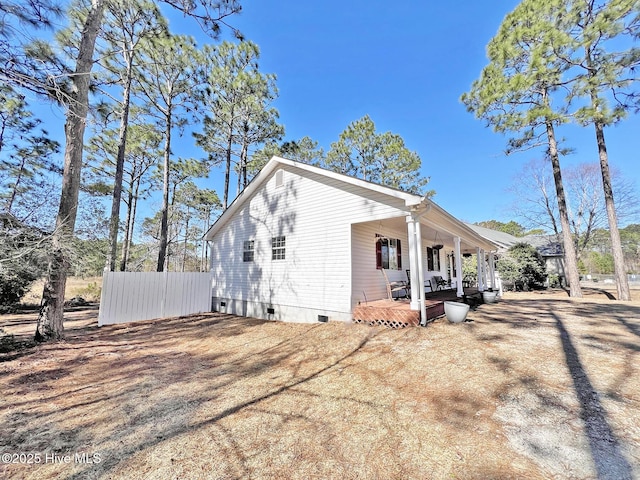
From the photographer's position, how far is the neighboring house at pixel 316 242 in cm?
743

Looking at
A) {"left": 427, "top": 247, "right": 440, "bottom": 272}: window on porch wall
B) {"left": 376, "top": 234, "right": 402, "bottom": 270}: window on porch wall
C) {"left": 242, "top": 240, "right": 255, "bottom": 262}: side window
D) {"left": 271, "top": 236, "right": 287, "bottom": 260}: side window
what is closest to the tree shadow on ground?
{"left": 376, "top": 234, "right": 402, "bottom": 270}: window on porch wall

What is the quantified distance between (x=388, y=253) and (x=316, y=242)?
279cm

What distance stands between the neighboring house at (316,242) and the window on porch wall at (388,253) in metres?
0.03

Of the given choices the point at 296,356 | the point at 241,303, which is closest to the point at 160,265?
the point at 241,303

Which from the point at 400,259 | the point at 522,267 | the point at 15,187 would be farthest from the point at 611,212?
the point at 15,187

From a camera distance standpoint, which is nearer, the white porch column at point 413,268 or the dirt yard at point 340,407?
the dirt yard at point 340,407

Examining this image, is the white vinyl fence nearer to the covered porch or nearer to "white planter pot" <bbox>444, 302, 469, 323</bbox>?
the covered porch

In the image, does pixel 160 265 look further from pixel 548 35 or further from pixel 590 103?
pixel 590 103

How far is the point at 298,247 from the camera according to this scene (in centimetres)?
899

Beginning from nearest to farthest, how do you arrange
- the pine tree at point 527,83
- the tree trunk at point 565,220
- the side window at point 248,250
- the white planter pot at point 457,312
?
the white planter pot at point 457,312, the side window at point 248,250, the pine tree at point 527,83, the tree trunk at point 565,220

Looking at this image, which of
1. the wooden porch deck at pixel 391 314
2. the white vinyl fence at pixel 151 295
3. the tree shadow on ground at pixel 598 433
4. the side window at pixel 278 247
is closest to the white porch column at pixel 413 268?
the wooden porch deck at pixel 391 314

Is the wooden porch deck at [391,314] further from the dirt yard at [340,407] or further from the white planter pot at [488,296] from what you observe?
the white planter pot at [488,296]

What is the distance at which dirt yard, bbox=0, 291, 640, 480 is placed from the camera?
2400 millimetres

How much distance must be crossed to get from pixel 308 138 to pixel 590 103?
1683 centimetres
